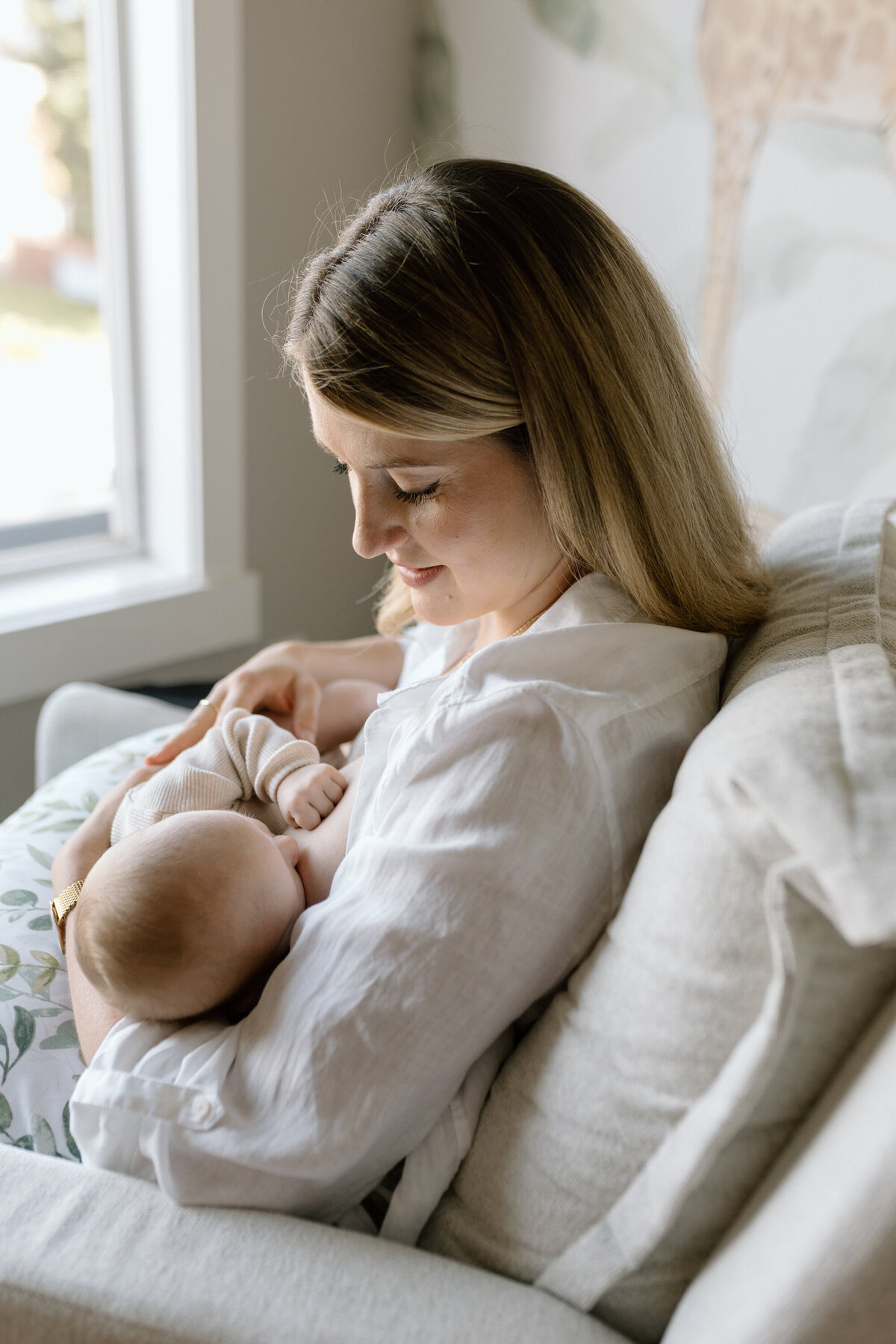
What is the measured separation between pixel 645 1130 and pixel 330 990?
26 cm

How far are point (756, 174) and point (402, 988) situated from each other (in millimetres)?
1704

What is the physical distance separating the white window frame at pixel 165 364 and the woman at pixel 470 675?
1.21 meters

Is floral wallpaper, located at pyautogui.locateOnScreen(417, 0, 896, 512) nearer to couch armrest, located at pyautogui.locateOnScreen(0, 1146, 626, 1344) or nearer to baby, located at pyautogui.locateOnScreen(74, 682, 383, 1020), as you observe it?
baby, located at pyautogui.locateOnScreen(74, 682, 383, 1020)

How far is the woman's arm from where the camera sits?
1.43m

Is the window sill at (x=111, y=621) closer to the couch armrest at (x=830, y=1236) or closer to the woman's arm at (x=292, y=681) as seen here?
the woman's arm at (x=292, y=681)

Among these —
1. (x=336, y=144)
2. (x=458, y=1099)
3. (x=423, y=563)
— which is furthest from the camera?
(x=336, y=144)

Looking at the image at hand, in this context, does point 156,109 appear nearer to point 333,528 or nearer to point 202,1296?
point 333,528

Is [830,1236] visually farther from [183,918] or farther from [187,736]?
[187,736]

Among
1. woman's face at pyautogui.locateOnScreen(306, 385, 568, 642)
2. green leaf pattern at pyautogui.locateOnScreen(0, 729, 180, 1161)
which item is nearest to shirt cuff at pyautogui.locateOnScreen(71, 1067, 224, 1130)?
green leaf pattern at pyautogui.locateOnScreen(0, 729, 180, 1161)

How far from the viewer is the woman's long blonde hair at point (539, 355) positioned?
95 cm

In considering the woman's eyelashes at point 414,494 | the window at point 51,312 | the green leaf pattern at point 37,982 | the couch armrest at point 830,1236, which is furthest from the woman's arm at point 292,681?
the window at point 51,312

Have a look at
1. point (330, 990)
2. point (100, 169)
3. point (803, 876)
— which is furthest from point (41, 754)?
A: point (803, 876)

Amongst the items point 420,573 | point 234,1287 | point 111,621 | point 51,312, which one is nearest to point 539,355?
point 420,573

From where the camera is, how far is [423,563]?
111 centimetres
